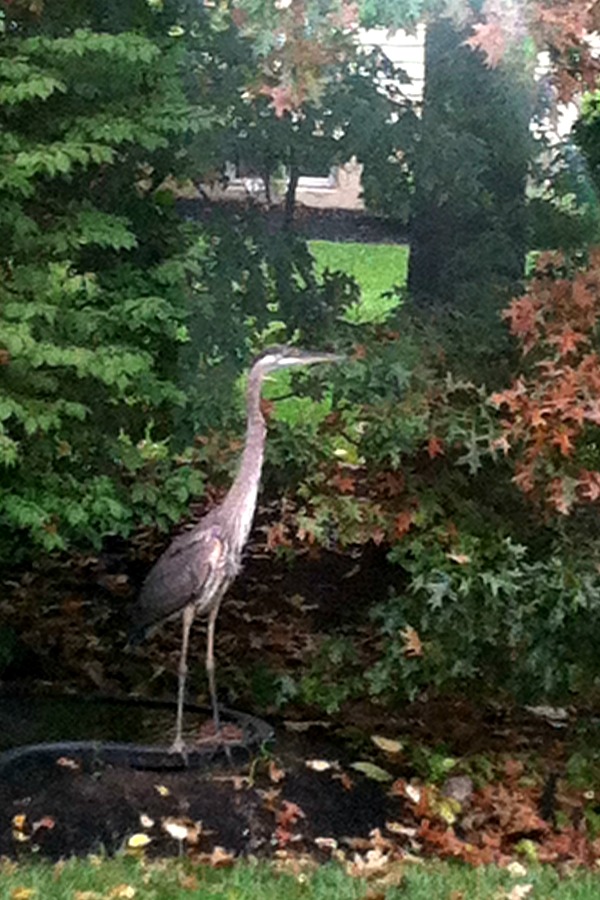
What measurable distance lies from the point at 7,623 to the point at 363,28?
9.83 feet

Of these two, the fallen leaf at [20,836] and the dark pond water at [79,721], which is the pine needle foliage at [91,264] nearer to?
the dark pond water at [79,721]

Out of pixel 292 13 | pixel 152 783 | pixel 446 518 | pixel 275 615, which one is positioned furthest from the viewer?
pixel 275 615

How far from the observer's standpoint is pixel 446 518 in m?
6.14

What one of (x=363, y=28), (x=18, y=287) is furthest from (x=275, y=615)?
(x=363, y=28)

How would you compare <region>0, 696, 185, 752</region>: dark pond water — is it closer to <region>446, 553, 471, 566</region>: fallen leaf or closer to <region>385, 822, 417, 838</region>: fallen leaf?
<region>385, 822, 417, 838</region>: fallen leaf

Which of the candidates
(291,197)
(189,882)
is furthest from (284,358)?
(189,882)

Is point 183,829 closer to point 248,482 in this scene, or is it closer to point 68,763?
point 68,763

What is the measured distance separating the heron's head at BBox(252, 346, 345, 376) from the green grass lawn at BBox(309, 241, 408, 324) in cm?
49

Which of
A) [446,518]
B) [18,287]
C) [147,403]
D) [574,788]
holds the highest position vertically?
[18,287]

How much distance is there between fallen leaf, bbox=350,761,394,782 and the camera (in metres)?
6.14

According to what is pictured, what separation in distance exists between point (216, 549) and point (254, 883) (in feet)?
4.31

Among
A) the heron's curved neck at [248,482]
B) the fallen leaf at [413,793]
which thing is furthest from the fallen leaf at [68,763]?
the fallen leaf at [413,793]

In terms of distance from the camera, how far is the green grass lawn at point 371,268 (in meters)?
6.51

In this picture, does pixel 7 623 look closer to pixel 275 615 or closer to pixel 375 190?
pixel 275 615
